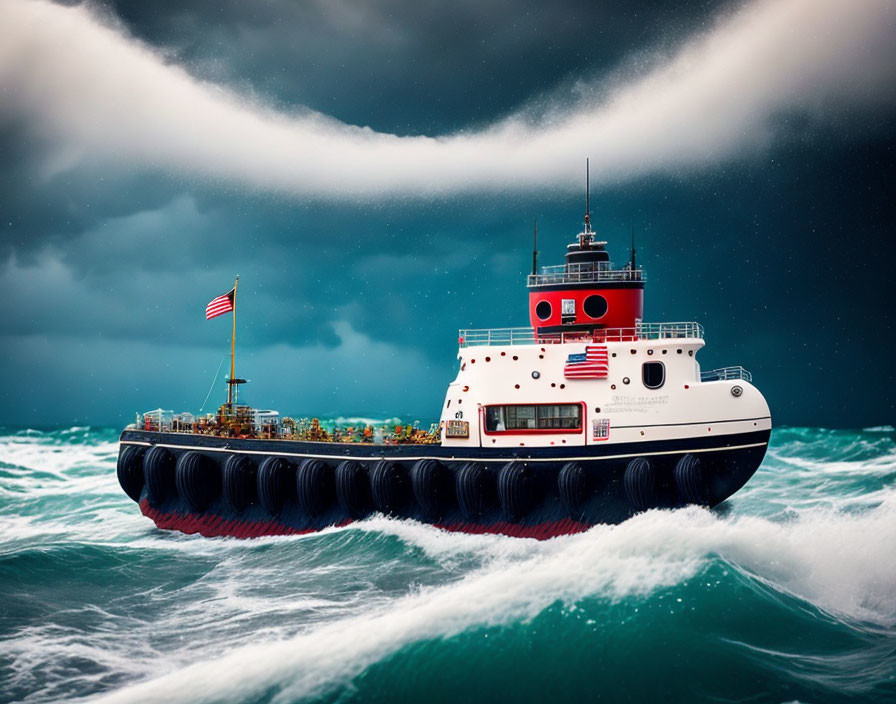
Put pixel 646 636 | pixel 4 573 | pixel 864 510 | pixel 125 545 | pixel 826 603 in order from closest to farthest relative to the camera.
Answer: pixel 646 636, pixel 826 603, pixel 4 573, pixel 125 545, pixel 864 510

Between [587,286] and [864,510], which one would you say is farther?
[864,510]

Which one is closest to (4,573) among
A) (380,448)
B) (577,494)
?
(380,448)

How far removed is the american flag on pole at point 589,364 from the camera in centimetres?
2189

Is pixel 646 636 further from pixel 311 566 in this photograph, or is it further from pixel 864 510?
pixel 864 510

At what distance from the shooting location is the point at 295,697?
13.5 meters

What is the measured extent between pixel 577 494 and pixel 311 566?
6622 mm

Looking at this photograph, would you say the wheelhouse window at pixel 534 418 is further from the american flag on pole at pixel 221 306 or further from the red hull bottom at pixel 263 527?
the american flag on pole at pixel 221 306

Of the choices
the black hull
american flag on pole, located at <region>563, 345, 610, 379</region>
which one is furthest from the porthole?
the black hull

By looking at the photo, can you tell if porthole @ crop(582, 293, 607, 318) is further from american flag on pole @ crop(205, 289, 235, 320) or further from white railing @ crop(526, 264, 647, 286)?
american flag on pole @ crop(205, 289, 235, 320)

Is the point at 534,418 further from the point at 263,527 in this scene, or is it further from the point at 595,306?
→ the point at 263,527

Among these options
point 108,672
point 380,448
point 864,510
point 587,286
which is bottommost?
point 108,672

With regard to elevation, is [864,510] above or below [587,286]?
below

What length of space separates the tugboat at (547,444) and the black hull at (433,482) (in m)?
0.04

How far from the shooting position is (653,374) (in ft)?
71.2
